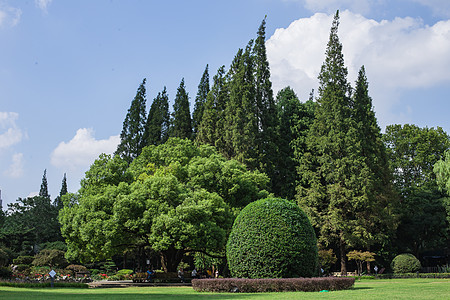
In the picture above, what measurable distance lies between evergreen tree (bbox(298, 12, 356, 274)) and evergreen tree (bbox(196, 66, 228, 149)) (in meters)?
9.53

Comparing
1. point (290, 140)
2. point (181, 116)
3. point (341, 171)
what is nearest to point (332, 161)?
point (341, 171)

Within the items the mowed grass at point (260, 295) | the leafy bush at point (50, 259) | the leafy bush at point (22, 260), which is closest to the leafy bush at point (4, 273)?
the mowed grass at point (260, 295)

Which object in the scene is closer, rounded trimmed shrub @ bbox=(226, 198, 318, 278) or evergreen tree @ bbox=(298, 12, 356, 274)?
rounded trimmed shrub @ bbox=(226, 198, 318, 278)

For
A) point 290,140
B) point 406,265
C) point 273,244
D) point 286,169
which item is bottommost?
point 406,265

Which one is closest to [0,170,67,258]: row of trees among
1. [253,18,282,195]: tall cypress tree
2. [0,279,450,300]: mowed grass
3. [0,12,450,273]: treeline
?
[0,12,450,273]: treeline

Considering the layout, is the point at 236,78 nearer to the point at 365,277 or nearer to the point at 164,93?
the point at 164,93

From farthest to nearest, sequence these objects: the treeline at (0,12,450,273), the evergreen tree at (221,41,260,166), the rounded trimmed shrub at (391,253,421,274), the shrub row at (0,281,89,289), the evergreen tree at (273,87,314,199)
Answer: the evergreen tree at (273,87,314,199), the evergreen tree at (221,41,260,166), the rounded trimmed shrub at (391,253,421,274), the treeline at (0,12,450,273), the shrub row at (0,281,89,289)

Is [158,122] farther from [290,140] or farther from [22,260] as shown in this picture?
[22,260]

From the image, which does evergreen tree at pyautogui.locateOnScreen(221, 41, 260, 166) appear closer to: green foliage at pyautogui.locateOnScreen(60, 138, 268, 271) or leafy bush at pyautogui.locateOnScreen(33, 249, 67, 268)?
green foliage at pyautogui.locateOnScreen(60, 138, 268, 271)

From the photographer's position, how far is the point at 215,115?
47.1 m

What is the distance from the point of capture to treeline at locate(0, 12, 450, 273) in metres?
27.9

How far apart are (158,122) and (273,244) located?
1544 inches

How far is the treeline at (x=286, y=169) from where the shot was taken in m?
27.9

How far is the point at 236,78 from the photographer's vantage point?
146 feet
